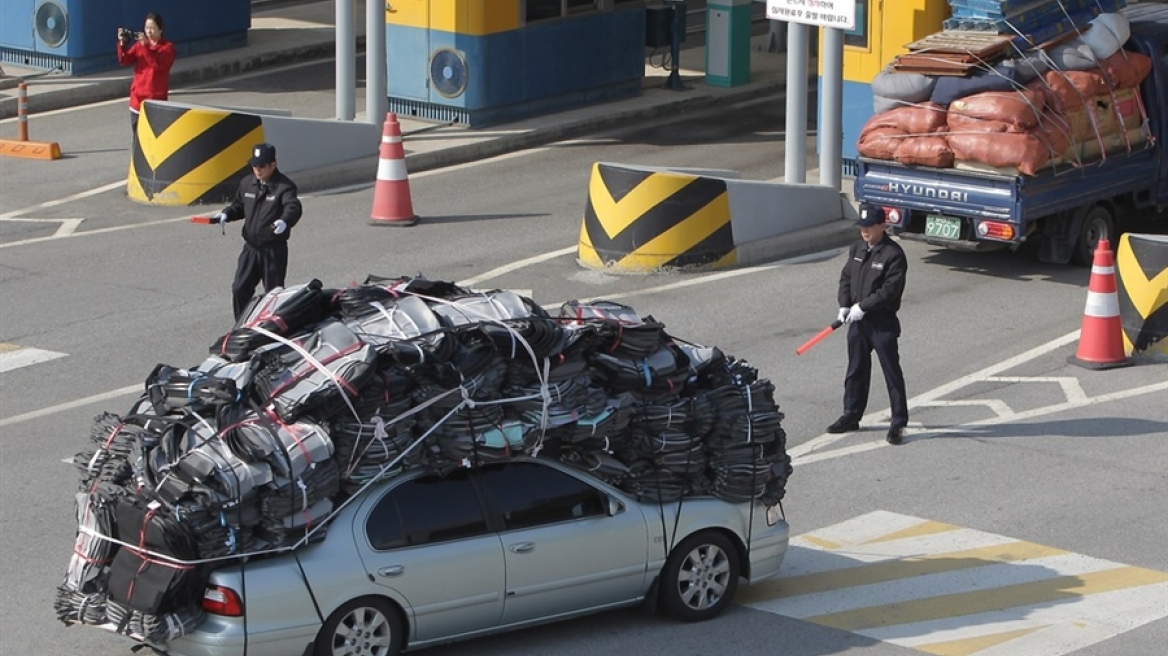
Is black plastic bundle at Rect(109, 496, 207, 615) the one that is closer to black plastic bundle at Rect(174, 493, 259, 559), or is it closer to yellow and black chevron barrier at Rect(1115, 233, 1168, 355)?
black plastic bundle at Rect(174, 493, 259, 559)

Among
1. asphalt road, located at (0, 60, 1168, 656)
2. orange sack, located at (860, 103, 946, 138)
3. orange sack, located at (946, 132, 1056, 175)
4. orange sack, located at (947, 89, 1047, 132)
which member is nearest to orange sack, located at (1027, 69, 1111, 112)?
orange sack, located at (947, 89, 1047, 132)

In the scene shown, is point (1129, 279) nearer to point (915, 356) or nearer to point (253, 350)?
point (915, 356)

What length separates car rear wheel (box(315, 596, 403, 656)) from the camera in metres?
9.40

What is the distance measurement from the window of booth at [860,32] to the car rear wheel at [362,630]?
1438 cm

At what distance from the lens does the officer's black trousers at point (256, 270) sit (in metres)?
15.7

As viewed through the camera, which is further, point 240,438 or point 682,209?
point 682,209

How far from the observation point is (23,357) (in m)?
15.6

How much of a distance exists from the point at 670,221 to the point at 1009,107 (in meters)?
3.42

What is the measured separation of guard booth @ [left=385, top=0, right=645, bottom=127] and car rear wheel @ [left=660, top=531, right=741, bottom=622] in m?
15.5

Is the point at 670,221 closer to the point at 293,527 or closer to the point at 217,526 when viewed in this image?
the point at 293,527

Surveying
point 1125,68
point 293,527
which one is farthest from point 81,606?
point 1125,68

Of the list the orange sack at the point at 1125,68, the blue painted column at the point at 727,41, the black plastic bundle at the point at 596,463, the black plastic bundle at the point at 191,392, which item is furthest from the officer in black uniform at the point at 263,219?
the blue painted column at the point at 727,41

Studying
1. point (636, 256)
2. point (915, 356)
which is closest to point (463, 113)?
point (636, 256)

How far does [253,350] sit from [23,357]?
6.28 m
